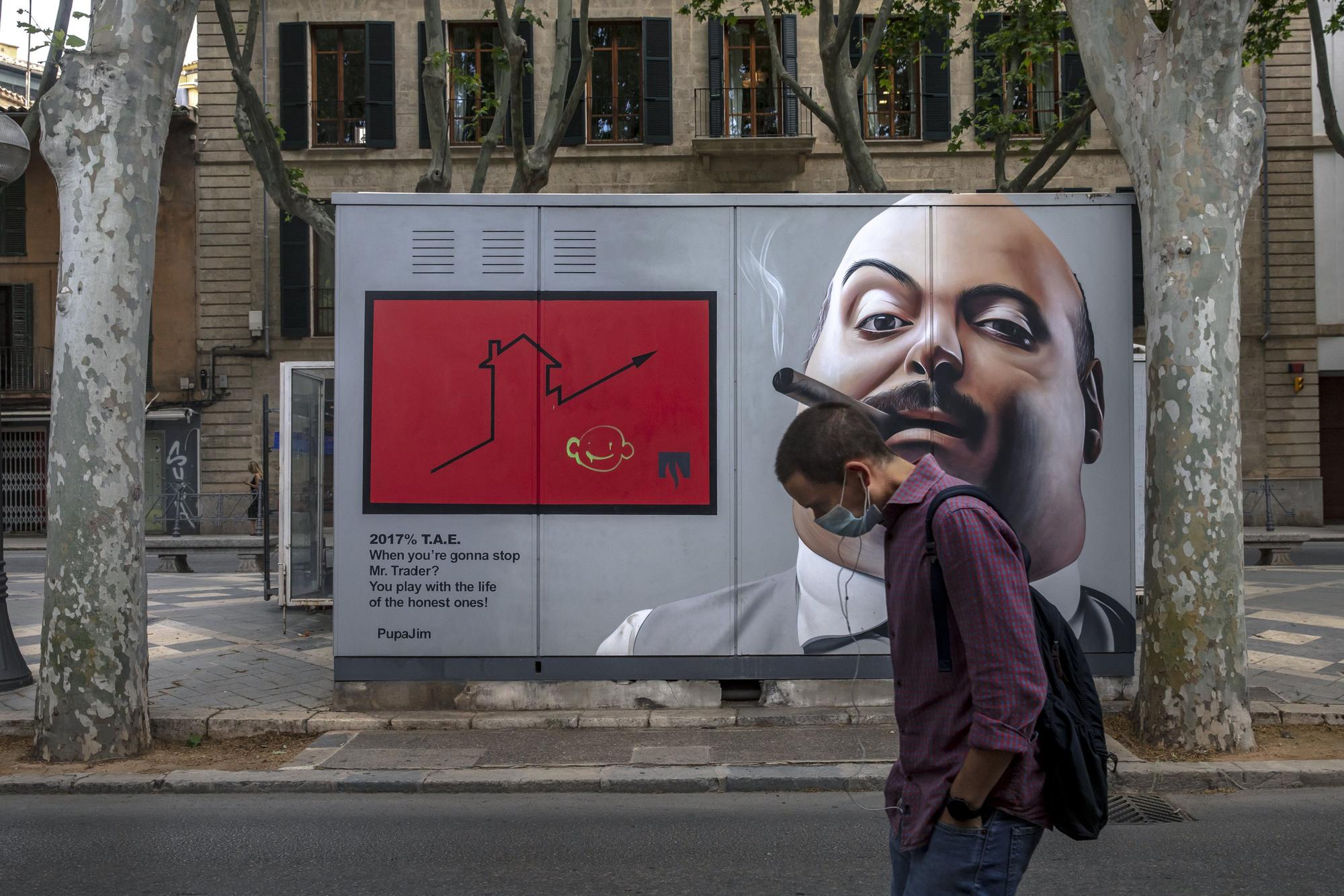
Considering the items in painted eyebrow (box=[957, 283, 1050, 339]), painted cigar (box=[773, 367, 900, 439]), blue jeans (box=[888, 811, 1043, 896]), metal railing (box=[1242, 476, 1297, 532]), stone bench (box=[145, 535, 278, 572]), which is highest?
painted eyebrow (box=[957, 283, 1050, 339])

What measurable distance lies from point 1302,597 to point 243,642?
A: 11.0 meters

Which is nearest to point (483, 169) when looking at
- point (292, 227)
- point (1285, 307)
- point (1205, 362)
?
point (1205, 362)

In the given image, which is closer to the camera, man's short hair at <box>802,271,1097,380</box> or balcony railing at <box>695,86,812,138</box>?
man's short hair at <box>802,271,1097,380</box>

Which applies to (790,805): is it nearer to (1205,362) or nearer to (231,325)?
(1205,362)

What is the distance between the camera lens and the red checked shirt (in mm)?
2285

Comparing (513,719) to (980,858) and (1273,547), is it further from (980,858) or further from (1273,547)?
(1273,547)

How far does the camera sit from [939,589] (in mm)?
2430

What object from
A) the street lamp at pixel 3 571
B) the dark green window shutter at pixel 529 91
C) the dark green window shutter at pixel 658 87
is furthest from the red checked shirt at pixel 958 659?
the dark green window shutter at pixel 658 87

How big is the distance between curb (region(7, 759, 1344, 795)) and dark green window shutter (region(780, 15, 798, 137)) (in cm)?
1819

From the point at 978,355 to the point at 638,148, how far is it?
55.6ft

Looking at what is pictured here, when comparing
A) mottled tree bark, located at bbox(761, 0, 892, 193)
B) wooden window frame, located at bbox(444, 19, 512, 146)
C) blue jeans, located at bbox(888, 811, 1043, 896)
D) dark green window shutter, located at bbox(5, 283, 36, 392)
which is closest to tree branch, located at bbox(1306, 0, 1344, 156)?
mottled tree bark, located at bbox(761, 0, 892, 193)

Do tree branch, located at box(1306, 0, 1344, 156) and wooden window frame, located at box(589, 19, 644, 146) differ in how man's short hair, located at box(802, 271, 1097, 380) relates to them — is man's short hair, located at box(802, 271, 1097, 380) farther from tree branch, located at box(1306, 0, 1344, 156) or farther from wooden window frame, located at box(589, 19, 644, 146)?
wooden window frame, located at box(589, 19, 644, 146)

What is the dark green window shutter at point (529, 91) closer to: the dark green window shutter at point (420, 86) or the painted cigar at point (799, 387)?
the dark green window shutter at point (420, 86)

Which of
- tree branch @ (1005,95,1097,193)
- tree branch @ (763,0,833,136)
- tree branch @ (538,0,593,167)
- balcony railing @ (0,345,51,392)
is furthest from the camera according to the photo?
balcony railing @ (0,345,51,392)
